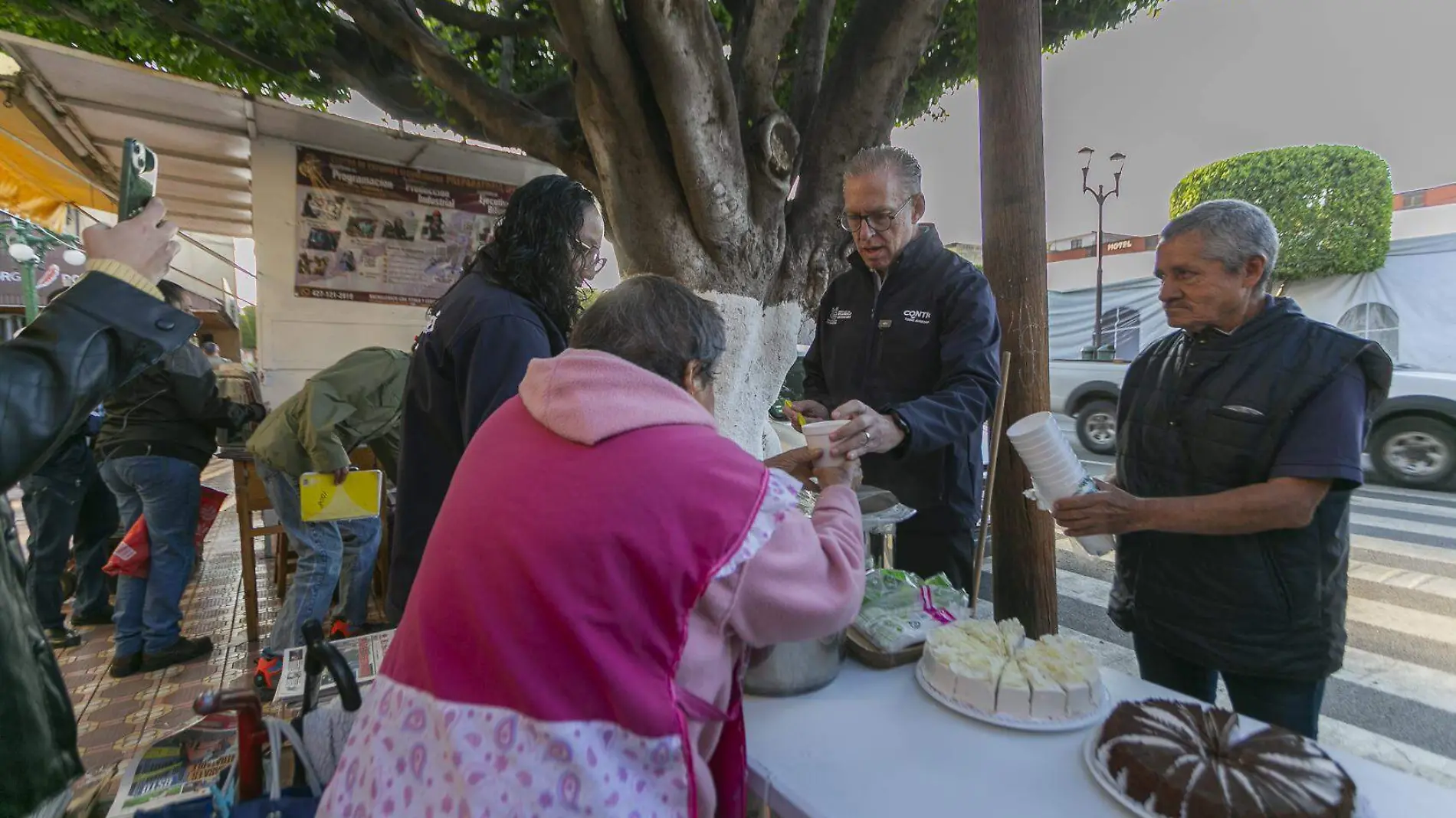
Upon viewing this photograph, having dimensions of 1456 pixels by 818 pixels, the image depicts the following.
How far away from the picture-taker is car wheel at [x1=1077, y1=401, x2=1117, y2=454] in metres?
10.3

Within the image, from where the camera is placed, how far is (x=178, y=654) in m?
3.89

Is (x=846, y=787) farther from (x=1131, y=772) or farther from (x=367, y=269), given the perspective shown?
(x=367, y=269)

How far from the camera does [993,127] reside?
293 cm

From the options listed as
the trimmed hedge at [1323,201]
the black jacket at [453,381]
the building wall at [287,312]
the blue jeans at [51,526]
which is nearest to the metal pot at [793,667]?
the black jacket at [453,381]

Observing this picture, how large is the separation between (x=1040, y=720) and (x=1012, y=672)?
9 centimetres

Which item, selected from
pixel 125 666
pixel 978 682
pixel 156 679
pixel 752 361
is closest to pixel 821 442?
pixel 978 682

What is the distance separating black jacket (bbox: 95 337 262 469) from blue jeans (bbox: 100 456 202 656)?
0.07m

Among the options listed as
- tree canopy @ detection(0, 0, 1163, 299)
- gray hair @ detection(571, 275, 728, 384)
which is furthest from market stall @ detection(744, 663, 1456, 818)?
tree canopy @ detection(0, 0, 1163, 299)

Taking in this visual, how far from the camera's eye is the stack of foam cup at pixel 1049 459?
1625 mm

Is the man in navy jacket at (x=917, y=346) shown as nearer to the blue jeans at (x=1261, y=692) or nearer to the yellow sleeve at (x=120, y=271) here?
the blue jeans at (x=1261, y=692)

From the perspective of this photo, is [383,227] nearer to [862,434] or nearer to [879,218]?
[879,218]

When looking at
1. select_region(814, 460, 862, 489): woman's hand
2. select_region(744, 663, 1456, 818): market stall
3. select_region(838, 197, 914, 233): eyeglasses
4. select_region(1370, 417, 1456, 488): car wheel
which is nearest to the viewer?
select_region(744, 663, 1456, 818): market stall

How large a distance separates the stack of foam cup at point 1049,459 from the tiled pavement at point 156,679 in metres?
2.46

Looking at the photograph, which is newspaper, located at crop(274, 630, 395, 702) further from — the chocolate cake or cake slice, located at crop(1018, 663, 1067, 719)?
the chocolate cake
